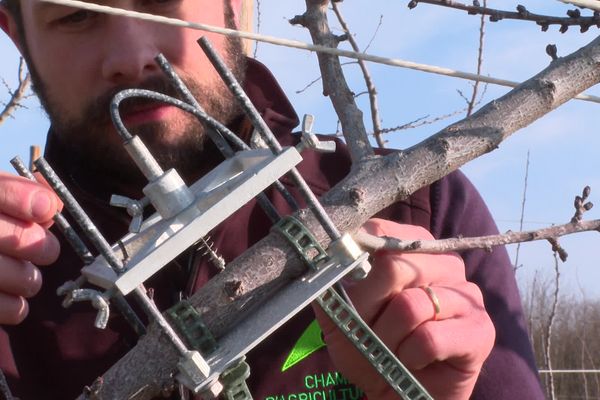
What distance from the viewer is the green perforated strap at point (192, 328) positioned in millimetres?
805

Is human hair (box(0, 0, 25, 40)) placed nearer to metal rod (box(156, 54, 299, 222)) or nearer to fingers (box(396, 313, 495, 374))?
metal rod (box(156, 54, 299, 222))

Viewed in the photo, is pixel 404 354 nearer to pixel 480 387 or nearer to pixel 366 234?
pixel 366 234

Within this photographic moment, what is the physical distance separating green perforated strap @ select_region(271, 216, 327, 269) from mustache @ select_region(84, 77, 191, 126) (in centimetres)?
64

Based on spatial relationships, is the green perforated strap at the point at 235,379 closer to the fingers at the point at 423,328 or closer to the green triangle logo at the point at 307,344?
the fingers at the point at 423,328

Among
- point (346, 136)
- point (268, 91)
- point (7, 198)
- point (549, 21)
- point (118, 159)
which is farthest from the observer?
point (268, 91)

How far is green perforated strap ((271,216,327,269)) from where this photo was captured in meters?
0.84

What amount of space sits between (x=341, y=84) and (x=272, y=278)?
1.15ft

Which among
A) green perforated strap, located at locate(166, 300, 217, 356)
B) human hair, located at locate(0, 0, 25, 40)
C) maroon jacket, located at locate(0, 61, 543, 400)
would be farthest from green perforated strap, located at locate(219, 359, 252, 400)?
human hair, located at locate(0, 0, 25, 40)

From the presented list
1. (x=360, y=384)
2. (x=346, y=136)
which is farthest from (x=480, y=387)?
(x=346, y=136)

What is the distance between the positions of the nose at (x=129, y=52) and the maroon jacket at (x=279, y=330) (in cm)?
33

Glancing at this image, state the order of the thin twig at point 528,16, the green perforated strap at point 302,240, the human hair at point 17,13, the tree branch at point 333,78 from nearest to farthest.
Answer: the green perforated strap at point 302,240
the tree branch at point 333,78
the thin twig at point 528,16
the human hair at point 17,13

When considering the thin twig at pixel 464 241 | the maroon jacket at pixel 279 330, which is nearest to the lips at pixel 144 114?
the maroon jacket at pixel 279 330

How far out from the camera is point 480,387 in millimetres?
1442

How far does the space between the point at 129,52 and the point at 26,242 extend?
0.61 meters
